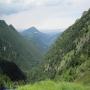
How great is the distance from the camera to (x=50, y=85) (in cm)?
3017

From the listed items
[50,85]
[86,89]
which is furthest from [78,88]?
[50,85]

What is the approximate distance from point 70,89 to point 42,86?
233 centimetres

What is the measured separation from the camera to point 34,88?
29562mm

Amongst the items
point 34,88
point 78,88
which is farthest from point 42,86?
point 78,88

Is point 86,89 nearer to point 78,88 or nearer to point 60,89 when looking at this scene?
point 78,88

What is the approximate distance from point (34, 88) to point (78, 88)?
4.07 meters

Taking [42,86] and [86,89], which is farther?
[86,89]

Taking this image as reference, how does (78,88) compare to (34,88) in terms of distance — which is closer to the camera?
(34,88)

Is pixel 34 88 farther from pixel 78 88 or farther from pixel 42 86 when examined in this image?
pixel 78 88

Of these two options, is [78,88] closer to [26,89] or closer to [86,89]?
[86,89]

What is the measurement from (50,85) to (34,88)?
4.56ft

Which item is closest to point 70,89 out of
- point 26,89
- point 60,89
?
point 60,89

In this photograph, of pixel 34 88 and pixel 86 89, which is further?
pixel 86 89

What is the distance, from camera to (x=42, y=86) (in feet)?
97.1
